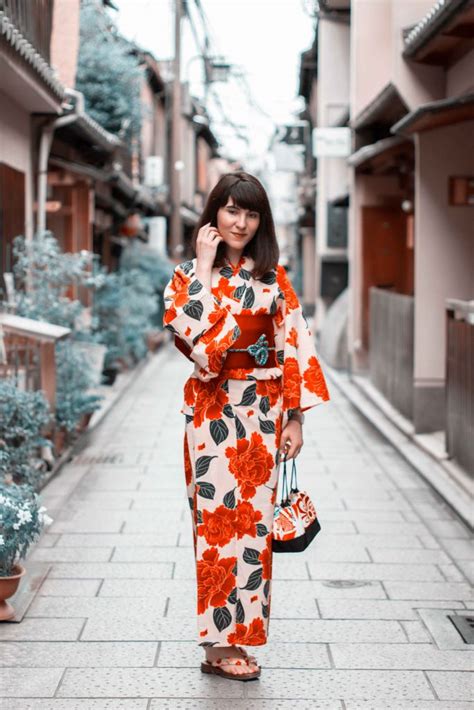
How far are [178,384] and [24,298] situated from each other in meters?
7.81

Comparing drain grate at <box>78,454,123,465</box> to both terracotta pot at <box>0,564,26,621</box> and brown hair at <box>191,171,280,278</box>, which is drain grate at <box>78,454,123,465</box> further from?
brown hair at <box>191,171,280,278</box>

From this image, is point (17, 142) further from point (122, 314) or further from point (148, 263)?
point (148, 263)

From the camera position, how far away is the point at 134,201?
23422 mm

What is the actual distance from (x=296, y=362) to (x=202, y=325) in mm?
533

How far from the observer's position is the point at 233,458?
5.02 m

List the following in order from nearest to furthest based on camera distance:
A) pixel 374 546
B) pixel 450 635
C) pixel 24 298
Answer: pixel 450 635
pixel 374 546
pixel 24 298

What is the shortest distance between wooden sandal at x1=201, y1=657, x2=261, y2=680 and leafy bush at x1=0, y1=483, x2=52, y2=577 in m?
1.25

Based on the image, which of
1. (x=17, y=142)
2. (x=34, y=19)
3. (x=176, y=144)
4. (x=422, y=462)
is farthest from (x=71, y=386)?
(x=176, y=144)

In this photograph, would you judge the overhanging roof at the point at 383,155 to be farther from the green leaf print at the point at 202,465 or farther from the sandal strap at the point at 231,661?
the sandal strap at the point at 231,661

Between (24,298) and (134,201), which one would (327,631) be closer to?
(24,298)

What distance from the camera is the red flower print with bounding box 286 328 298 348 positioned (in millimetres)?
5156

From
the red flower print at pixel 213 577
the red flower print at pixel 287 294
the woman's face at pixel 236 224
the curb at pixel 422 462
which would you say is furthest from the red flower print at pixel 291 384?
the curb at pixel 422 462

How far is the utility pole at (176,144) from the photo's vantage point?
27.4 meters

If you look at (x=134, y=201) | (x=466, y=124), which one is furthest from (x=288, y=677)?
(x=134, y=201)
